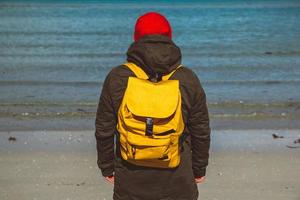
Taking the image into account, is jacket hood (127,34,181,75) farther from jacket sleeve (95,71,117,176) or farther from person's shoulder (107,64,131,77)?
jacket sleeve (95,71,117,176)

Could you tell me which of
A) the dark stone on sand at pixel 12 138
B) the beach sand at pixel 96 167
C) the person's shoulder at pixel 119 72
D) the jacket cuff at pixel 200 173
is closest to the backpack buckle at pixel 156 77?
the person's shoulder at pixel 119 72

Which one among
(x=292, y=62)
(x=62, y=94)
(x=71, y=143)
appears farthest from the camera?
(x=292, y=62)

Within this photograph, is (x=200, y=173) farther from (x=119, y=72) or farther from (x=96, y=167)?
(x=96, y=167)

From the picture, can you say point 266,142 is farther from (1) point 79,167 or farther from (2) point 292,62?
(2) point 292,62

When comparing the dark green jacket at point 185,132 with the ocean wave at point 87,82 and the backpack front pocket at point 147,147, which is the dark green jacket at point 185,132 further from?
the ocean wave at point 87,82

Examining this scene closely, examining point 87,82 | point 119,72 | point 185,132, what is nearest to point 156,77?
point 119,72

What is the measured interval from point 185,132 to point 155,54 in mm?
477

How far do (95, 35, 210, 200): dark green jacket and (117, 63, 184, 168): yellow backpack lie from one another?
0.09 m

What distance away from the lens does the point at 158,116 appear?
311 cm

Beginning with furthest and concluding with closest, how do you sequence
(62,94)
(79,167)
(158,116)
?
(62,94) → (79,167) → (158,116)

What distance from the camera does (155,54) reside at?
3.21m

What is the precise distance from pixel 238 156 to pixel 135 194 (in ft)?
13.9

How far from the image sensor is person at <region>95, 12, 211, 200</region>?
3225 millimetres

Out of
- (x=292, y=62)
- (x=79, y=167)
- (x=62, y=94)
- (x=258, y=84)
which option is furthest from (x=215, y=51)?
(x=79, y=167)
